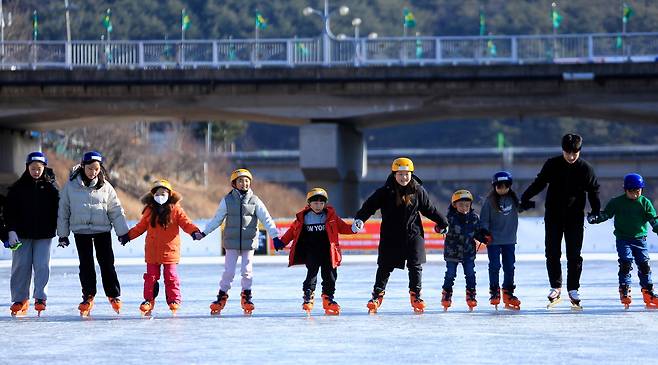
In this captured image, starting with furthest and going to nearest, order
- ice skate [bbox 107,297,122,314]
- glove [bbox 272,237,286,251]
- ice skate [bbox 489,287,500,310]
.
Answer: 1. ice skate [bbox 489,287,500,310]
2. ice skate [bbox 107,297,122,314]
3. glove [bbox 272,237,286,251]

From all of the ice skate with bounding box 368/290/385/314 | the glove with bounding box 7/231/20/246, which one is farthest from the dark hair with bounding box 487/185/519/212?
the glove with bounding box 7/231/20/246

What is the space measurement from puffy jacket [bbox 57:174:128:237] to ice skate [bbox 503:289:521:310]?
13.8ft

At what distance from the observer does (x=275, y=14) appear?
13938 centimetres

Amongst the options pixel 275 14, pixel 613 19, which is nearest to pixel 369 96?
pixel 275 14

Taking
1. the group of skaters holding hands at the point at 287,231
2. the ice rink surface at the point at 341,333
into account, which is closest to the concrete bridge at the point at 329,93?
the ice rink surface at the point at 341,333

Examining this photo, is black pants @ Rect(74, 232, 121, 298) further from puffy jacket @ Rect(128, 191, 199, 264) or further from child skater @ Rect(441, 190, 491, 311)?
child skater @ Rect(441, 190, 491, 311)

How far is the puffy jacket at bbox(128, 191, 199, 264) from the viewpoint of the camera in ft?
50.1

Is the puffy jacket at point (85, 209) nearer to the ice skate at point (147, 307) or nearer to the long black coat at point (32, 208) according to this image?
the long black coat at point (32, 208)

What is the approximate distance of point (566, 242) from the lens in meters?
15.7

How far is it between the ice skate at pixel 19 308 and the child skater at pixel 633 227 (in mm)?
6411

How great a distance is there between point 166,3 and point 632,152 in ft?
171

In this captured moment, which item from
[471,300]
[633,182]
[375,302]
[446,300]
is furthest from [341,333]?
[633,182]

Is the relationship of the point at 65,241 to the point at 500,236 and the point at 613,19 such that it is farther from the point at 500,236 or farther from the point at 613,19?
the point at 613,19

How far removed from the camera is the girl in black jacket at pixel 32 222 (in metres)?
15.5
